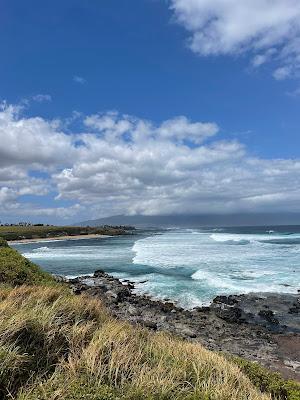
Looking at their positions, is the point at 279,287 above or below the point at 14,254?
below

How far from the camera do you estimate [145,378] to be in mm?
5633

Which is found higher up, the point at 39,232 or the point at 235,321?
the point at 39,232

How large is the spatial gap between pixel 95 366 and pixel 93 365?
58mm

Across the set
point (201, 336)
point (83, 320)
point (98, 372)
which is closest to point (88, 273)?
point (201, 336)

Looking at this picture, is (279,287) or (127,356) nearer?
(127,356)

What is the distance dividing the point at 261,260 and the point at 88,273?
18.4 meters

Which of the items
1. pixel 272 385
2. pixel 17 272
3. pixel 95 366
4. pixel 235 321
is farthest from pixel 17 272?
pixel 272 385

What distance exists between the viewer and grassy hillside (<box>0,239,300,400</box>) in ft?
17.5

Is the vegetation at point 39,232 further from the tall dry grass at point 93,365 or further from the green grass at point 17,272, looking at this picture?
the tall dry grass at point 93,365

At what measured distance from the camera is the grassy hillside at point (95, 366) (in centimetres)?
534

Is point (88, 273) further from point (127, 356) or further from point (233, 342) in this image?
point (127, 356)

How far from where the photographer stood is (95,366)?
583cm

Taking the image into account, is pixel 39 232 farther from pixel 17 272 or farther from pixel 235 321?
pixel 17 272

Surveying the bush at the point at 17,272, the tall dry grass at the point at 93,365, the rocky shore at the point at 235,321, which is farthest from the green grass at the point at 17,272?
the tall dry grass at the point at 93,365
